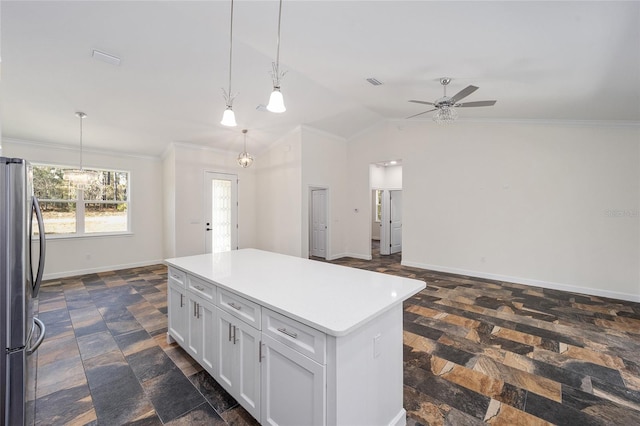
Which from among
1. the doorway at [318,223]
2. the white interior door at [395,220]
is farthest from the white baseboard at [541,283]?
the doorway at [318,223]

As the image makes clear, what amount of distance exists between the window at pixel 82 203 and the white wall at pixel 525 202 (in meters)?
6.24

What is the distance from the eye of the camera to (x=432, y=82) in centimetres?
365

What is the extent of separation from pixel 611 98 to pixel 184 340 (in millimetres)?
5517

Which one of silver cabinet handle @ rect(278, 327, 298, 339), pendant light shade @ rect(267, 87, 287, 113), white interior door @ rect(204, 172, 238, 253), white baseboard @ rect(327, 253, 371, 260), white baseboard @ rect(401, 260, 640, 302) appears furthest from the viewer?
white baseboard @ rect(327, 253, 371, 260)

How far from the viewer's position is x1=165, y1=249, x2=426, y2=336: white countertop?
4.39ft

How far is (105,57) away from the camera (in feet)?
10.0

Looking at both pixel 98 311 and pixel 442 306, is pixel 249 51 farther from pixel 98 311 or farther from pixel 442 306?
pixel 442 306

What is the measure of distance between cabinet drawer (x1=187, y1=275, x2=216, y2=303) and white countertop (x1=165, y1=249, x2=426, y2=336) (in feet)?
0.24

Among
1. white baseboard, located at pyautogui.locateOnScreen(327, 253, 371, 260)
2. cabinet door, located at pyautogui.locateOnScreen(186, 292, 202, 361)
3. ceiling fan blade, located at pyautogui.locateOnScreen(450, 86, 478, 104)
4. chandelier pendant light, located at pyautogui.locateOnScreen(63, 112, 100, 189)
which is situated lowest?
white baseboard, located at pyautogui.locateOnScreen(327, 253, 371, 260)

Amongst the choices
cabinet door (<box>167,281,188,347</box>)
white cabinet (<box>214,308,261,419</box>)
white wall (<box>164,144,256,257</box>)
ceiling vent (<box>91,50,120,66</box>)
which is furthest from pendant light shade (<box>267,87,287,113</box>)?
white wall (<box>164,144,256,257</box>)

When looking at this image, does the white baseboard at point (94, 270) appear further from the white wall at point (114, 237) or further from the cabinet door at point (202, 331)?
the cabinet door at point (202, 331)

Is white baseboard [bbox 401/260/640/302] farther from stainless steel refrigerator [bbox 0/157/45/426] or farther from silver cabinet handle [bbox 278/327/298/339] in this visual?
stainless steel refrigerator [bbox 0/157/45/426]

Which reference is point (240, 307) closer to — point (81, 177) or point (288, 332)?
point (288, 332)

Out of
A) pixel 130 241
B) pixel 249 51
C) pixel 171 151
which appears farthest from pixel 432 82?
pixel 130 241
